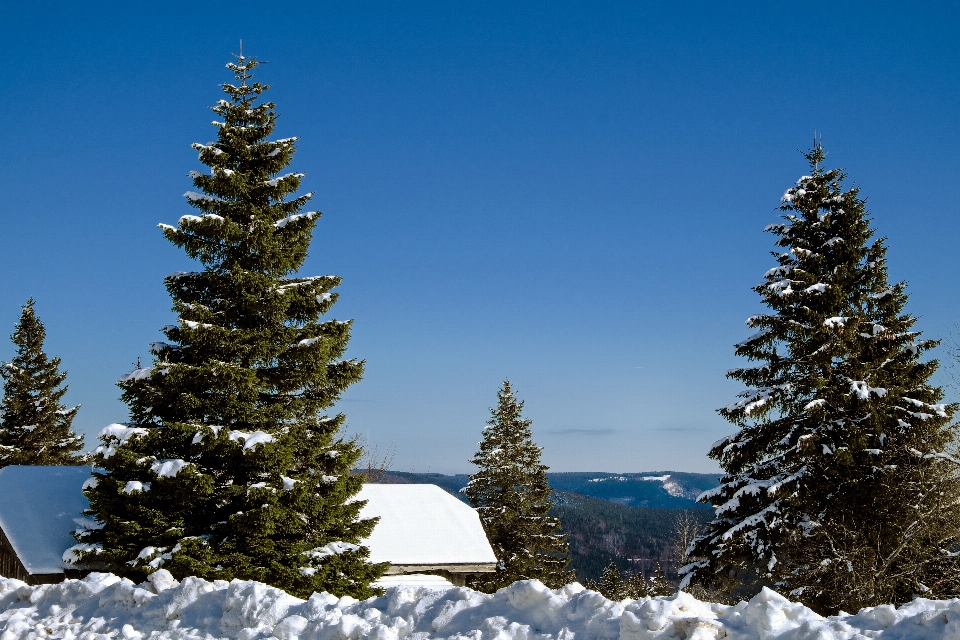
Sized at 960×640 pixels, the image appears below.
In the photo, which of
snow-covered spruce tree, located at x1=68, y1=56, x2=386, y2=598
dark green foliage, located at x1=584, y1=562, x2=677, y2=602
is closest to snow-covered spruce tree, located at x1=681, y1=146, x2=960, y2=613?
snow-covered spruce tree, located at x1=68, y1=56, x2=386, y2=598

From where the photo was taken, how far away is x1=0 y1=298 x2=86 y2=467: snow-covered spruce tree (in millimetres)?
35094

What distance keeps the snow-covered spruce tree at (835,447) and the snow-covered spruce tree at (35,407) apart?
31648mm

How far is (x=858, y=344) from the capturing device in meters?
16.2

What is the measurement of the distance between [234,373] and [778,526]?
11.7 metres

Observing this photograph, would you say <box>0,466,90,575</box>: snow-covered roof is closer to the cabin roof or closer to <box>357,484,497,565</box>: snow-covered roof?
the cabin roof

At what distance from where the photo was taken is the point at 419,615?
18.2 ft

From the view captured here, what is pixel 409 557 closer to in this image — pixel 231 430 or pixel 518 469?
pixel 231 430

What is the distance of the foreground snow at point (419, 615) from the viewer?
4.29 m

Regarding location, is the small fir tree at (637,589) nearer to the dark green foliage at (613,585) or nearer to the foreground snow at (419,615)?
the dark green foliage at (613,585)

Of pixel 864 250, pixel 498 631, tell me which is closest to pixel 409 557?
pixel 864 250

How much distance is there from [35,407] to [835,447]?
35856 mm

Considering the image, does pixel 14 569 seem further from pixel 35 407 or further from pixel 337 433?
pixel 35 407

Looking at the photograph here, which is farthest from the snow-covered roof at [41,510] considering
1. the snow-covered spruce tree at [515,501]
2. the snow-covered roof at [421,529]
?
the snow-covered spruce tree at [515,501]

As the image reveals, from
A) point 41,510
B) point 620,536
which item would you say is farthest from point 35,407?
point 620,536
